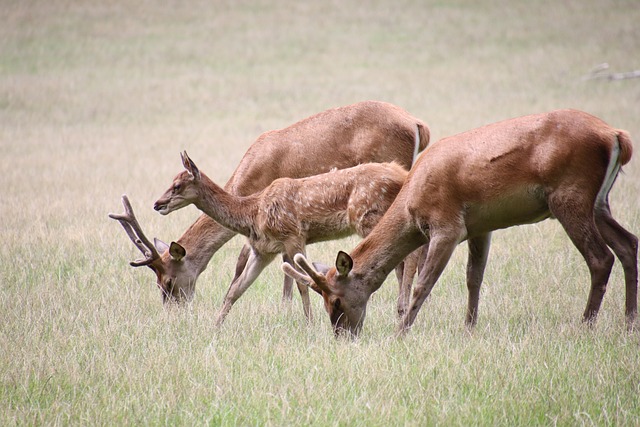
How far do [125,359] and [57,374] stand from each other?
53 cm

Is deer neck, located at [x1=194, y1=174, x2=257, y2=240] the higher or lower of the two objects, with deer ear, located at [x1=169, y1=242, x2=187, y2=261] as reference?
higher

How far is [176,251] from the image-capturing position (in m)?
8.35

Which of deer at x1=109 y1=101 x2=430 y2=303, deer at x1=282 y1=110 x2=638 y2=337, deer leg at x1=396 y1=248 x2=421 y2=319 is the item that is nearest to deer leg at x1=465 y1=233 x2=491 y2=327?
deer at x1=282 y1=110 x2=638 y2=337

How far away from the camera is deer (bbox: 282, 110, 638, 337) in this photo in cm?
686

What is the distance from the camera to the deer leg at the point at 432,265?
704 cm

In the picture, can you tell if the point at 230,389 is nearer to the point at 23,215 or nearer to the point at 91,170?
the point at 23,215

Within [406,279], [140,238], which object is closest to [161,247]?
[140,238]

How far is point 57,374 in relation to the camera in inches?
243

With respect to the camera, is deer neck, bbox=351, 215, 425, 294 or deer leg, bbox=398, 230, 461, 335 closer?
deer leg, bbox=398, 230, 461, 335

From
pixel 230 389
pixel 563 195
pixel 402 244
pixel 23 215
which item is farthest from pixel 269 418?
pixel 23 215

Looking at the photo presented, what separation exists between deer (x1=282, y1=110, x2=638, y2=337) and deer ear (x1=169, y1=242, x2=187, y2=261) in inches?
63.8

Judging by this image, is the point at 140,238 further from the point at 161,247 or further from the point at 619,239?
the point at 619,239

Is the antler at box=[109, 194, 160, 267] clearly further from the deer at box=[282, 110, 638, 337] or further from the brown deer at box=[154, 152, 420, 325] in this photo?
the deer at box=[282, 110, 638, 337]

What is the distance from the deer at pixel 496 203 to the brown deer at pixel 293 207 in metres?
0.60
